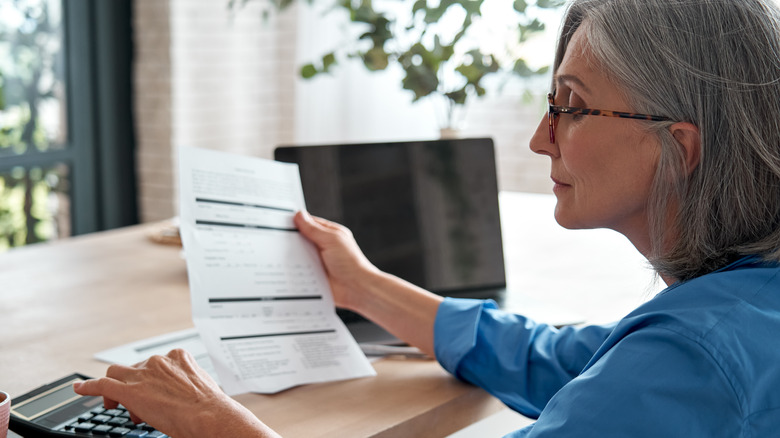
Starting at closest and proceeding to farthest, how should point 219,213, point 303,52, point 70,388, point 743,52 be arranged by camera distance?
point 743,52
point 70,388
point 219,213
point 303,52

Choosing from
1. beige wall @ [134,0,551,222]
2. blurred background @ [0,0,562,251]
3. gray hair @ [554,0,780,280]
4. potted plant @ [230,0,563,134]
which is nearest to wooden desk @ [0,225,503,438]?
gray hair @ [554,0,780,280]

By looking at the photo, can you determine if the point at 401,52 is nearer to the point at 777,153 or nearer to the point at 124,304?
the point at 124,304

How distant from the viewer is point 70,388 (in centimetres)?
100

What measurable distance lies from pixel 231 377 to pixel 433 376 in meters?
0.29

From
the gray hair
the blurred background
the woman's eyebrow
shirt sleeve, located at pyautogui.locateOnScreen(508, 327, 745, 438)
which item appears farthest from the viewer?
the blurred background

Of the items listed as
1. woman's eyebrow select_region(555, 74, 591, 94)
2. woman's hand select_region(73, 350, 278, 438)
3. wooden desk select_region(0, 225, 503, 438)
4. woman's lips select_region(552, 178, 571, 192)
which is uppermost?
woman's eyebrow select_region(555, 74, 591, 94)

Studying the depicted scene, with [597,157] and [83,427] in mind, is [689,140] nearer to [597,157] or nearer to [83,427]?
[597,157]

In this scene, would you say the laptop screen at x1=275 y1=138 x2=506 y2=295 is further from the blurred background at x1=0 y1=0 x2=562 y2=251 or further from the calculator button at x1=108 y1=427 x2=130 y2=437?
the blurred background at x1=0 y1=0 x2=562 y2=251

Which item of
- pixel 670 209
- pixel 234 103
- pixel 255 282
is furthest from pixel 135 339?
pixel 234 103

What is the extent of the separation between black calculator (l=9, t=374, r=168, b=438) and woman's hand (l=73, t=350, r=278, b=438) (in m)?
0.01

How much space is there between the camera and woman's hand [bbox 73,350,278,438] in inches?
34.8

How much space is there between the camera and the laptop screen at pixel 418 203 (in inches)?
56.3

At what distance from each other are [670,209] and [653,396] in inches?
9.7

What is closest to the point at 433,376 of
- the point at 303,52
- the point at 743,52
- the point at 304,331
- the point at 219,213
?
the point at 304,331
